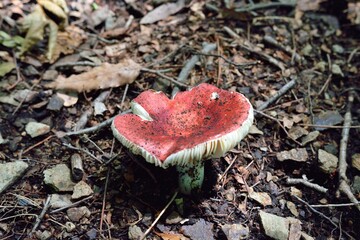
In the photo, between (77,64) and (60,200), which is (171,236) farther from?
(77,64)

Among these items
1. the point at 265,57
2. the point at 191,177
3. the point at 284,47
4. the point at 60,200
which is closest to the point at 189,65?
the point at 265,57

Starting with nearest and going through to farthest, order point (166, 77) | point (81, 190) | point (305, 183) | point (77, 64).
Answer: point (81, 190)
point (305, 183)
point (166, 77)
point (77, 64)

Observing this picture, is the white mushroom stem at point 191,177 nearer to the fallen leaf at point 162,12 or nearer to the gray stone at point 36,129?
the gray stone at point 36,129

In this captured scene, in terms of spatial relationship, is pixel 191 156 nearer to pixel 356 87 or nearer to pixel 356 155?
pixel 356 155

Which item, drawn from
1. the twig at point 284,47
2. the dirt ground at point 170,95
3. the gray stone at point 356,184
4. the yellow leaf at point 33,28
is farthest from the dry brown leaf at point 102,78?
the gray stone at point 356,184

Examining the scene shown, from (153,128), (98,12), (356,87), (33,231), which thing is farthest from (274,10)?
(33,231)

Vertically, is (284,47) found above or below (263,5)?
below

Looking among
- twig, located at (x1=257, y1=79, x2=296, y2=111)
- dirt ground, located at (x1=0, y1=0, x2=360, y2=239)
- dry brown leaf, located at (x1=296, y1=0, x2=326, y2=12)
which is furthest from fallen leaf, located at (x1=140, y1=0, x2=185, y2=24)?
twig, located at (x1=257, y1=79, x2=296, y2=111)

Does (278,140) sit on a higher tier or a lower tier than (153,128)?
lower
